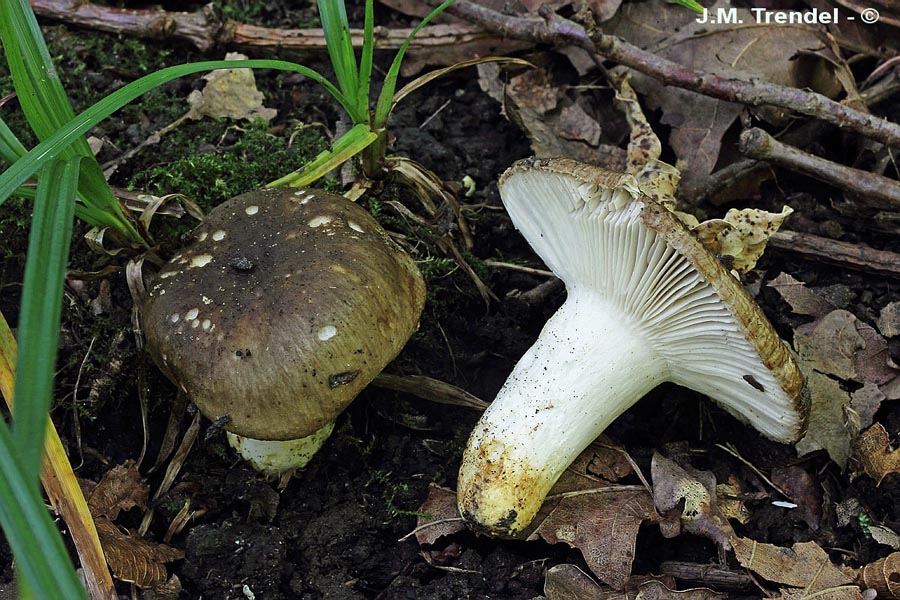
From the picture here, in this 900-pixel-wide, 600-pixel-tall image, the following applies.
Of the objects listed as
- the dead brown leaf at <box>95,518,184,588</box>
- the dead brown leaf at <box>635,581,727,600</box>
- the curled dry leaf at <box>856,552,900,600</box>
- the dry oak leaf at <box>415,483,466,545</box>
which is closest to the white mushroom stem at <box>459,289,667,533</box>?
the dry oak leaf at <box>415,483,466,545</box>

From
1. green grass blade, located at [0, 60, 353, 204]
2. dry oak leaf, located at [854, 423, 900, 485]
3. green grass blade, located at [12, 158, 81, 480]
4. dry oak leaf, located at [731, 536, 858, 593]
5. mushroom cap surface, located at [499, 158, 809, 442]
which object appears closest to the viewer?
green grass blade, located at [12, 158, 81, 480]

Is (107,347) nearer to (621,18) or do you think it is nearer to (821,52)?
(621,18)

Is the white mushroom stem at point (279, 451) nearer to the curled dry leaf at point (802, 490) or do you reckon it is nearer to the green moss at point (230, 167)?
the green moss at point (230, 167)

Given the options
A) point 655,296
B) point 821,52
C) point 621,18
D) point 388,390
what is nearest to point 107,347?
point 388,390

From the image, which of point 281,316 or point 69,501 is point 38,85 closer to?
point 281,316

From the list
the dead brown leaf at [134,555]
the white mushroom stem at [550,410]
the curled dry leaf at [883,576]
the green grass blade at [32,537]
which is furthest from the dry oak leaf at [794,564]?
the green grass blade at [32,537]

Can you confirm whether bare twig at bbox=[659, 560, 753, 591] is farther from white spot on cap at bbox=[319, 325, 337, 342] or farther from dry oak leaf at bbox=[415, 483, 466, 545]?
white spot on cap at bbox=[319, 325, 337, 342]

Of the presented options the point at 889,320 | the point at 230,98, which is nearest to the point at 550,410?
the point at 889,320
